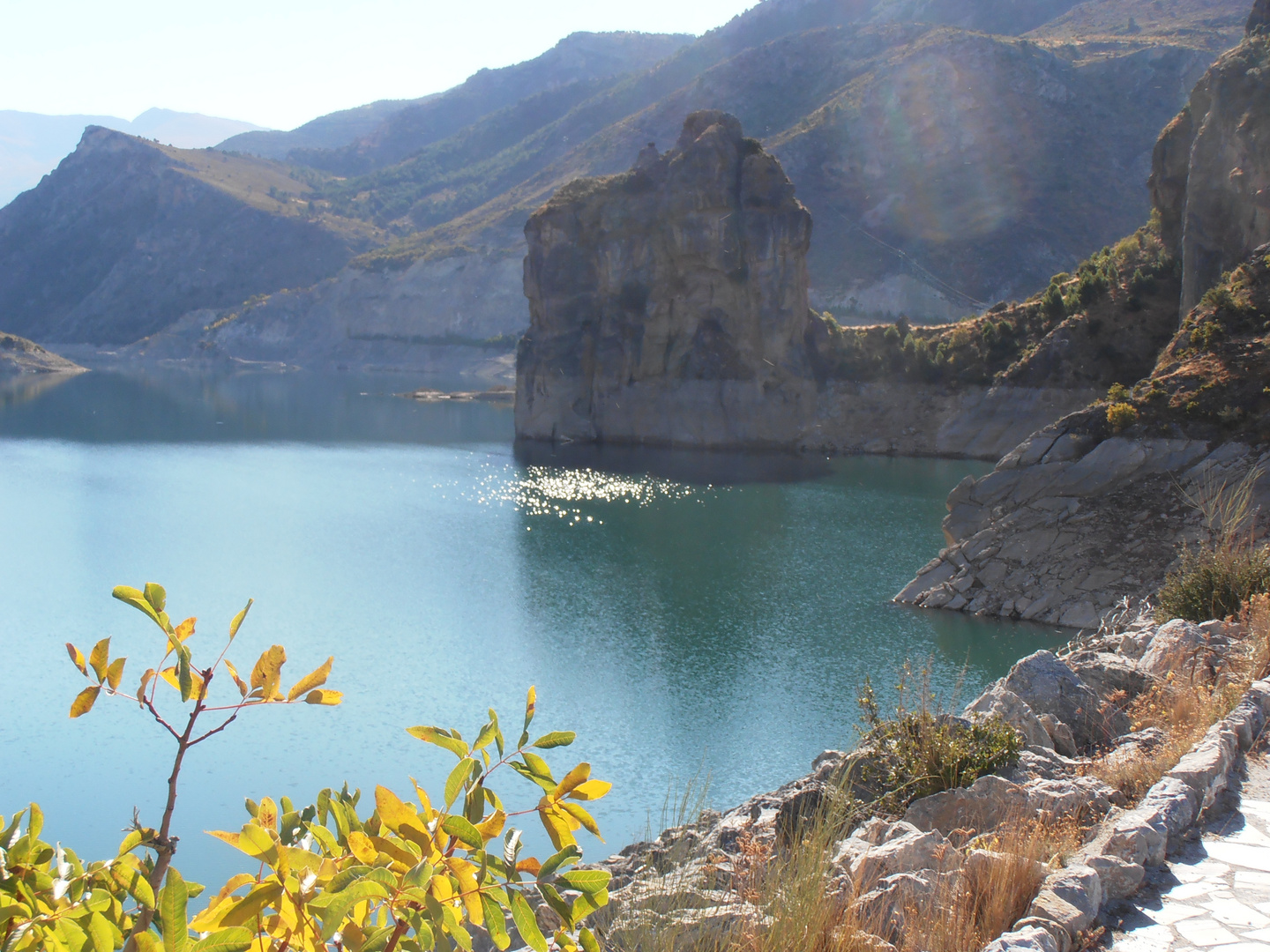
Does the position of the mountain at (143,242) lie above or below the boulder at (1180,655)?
above

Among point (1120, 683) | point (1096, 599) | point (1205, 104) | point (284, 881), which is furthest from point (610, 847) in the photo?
point (1205, 104)

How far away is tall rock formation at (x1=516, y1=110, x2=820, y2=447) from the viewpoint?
53938 mm

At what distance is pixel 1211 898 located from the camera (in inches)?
209

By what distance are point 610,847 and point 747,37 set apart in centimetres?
18484

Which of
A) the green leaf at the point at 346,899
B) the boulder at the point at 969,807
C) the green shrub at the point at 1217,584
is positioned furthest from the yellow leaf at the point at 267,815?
the green shrub at the point at 1217,584

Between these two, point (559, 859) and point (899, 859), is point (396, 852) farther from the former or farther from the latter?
point (899, 859)

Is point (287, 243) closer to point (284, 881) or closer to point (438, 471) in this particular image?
point (438, 471)

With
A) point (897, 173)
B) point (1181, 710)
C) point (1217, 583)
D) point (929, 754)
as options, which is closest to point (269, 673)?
point (929, 754)

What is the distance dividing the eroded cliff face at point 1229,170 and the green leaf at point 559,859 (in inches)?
1468

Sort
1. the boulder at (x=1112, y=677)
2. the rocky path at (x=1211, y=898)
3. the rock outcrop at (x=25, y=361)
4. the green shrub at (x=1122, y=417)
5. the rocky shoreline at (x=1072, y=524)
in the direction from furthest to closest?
the rock outcrop at (x=25, y=361) < the green shrub at (x=1122, y=417) < the rocky shoreline at (x=1072, y=524) < the boulder at (x=1112, y=677) < the rocky path at (x=1211, y=898)

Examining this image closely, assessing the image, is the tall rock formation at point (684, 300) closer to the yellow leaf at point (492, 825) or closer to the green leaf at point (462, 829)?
the yellow leaf at point (492, 825)

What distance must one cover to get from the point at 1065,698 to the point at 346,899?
8863 mm

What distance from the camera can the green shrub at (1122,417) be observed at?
21388 mm

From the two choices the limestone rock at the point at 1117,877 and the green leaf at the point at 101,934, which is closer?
the green leaf at the point at 101,934
